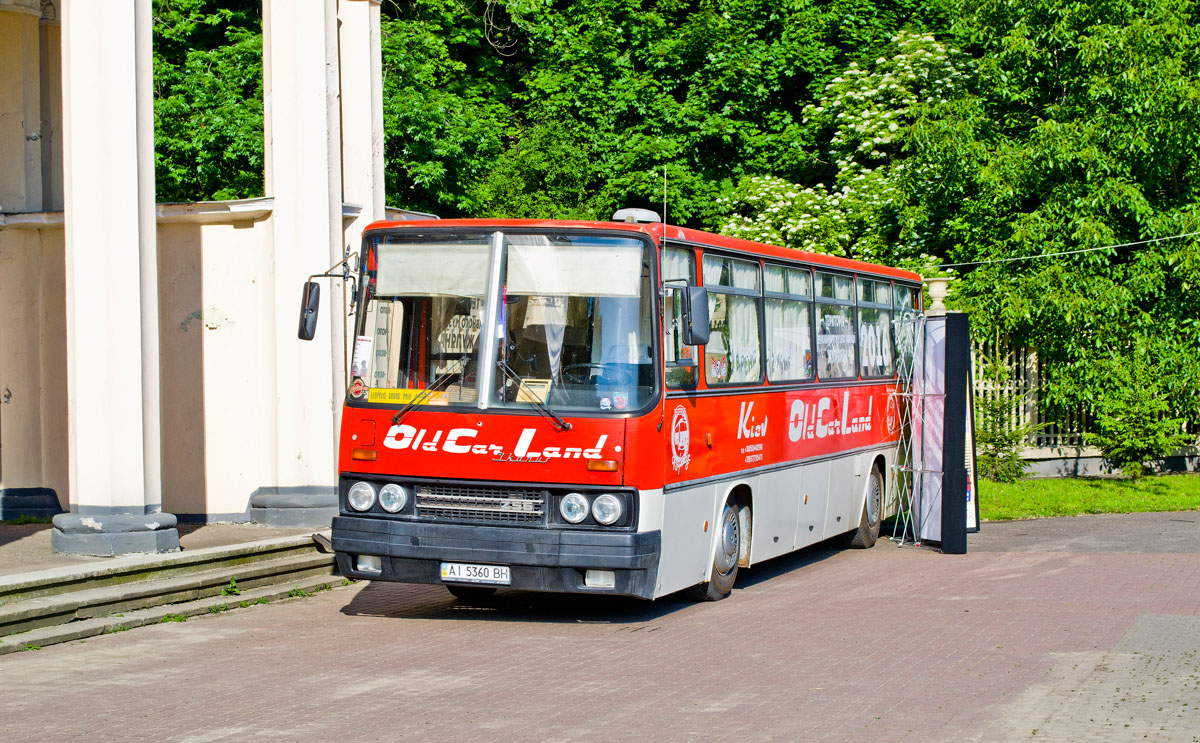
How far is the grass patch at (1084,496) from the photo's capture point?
19016 millimetres

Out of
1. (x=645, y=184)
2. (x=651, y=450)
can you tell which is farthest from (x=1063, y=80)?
Answer: (x=651, y=450)

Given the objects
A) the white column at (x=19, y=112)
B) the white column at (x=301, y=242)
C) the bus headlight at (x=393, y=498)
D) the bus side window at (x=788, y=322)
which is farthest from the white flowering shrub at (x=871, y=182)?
the bus headlight at (x=393, y=498)

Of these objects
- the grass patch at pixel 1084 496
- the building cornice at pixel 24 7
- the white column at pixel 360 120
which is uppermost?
the building cornice at pixel 24 7

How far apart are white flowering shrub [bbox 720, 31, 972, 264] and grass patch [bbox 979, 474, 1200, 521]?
5860mm

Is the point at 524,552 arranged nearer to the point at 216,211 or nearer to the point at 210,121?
the point at 216,211

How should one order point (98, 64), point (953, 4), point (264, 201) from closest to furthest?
point (98, 64), point (264, 201), point (953, 4)

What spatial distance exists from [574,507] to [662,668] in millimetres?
1691

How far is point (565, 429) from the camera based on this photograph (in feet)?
33.4

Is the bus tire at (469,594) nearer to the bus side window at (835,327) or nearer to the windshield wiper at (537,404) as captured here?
the windshield wiper at (537,404)

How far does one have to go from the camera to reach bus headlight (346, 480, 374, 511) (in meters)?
10.7

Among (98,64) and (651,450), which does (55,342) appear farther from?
(651,450)

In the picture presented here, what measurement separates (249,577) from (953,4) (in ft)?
60.2

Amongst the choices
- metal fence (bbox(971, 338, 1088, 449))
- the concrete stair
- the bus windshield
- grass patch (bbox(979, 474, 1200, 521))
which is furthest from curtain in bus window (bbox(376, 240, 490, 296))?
metal fence (bbox(971, 338, 1088, 449))

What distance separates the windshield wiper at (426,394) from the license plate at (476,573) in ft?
3.90
